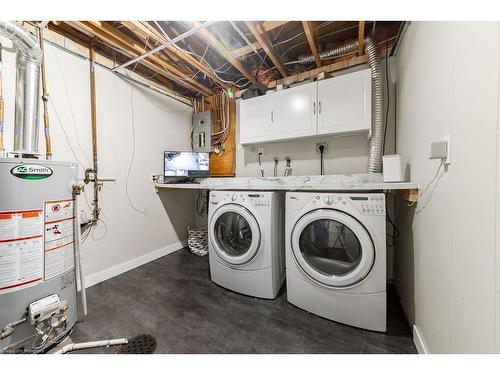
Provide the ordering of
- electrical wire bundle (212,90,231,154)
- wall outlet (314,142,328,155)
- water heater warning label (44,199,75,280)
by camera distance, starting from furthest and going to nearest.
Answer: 1. electrical wire bundle (212,90,231,154)
2. wall outlet (314,142,328,155)
3. water heater warning label (44,199,75,280)

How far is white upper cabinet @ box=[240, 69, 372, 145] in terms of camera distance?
1757 millimetres

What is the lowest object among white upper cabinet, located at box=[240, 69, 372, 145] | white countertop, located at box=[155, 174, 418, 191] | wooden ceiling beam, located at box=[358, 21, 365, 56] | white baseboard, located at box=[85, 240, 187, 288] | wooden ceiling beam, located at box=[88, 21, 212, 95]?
white baseboard, located at box=[85, 240, 187, 288]

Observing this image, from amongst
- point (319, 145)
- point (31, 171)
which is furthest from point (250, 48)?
point (31, 171)

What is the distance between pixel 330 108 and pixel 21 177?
90.9 inches

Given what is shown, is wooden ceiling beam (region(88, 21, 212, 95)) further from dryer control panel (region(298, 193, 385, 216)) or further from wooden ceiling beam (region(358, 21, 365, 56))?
dryer control panel (region(298, 193, 385, 216))

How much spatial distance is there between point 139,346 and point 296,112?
2.32m

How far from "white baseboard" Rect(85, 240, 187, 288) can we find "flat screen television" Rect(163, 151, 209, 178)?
1.01 meters

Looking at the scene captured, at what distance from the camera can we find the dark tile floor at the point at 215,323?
113 cm

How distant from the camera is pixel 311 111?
6.44 ft

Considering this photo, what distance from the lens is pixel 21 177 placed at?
3.17 ft

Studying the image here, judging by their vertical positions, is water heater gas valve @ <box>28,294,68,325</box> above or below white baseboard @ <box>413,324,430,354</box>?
above

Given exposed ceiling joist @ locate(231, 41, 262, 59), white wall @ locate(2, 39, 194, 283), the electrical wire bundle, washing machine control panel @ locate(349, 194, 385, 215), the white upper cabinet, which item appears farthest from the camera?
the electrical wire bundle

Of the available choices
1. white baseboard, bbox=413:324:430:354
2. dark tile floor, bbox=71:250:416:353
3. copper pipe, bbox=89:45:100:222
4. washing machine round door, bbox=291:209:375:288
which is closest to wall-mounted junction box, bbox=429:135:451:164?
washing machine round door, bbox=291:209:375:288
